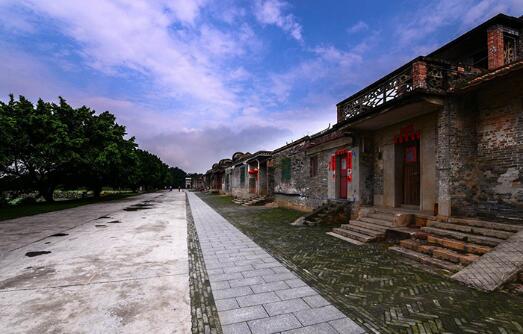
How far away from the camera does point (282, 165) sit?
19047 mm

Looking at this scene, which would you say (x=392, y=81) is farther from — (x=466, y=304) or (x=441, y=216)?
(x=466, y=304)

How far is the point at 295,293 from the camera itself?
4.24 meters

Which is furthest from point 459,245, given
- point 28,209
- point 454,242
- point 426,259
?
point 28,209

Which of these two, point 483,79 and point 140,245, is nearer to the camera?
point 483,79

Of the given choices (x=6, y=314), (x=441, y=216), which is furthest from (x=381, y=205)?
(x=6, y=314)

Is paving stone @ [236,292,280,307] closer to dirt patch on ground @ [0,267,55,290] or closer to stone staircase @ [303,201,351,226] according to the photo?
dirt patch on ground @ [0,267,55,290]

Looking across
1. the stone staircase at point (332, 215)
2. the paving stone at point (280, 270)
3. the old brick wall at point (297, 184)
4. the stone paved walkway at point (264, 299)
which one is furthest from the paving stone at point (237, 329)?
the old brick wall at point (297, 184)

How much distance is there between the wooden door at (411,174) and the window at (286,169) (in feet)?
28.9

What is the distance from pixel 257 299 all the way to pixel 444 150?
21.5 ft

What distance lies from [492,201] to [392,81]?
172 inches

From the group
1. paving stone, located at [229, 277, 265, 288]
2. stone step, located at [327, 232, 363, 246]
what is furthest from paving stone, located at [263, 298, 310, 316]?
stone step, located at [327, 232, 363, 246]

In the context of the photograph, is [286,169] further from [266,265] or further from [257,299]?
[257,299]

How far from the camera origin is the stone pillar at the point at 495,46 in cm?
832

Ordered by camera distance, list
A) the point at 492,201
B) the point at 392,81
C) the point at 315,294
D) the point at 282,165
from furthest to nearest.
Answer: the point at 282,165, the point at 392,81, the point at 492,201, the point at 315,294
